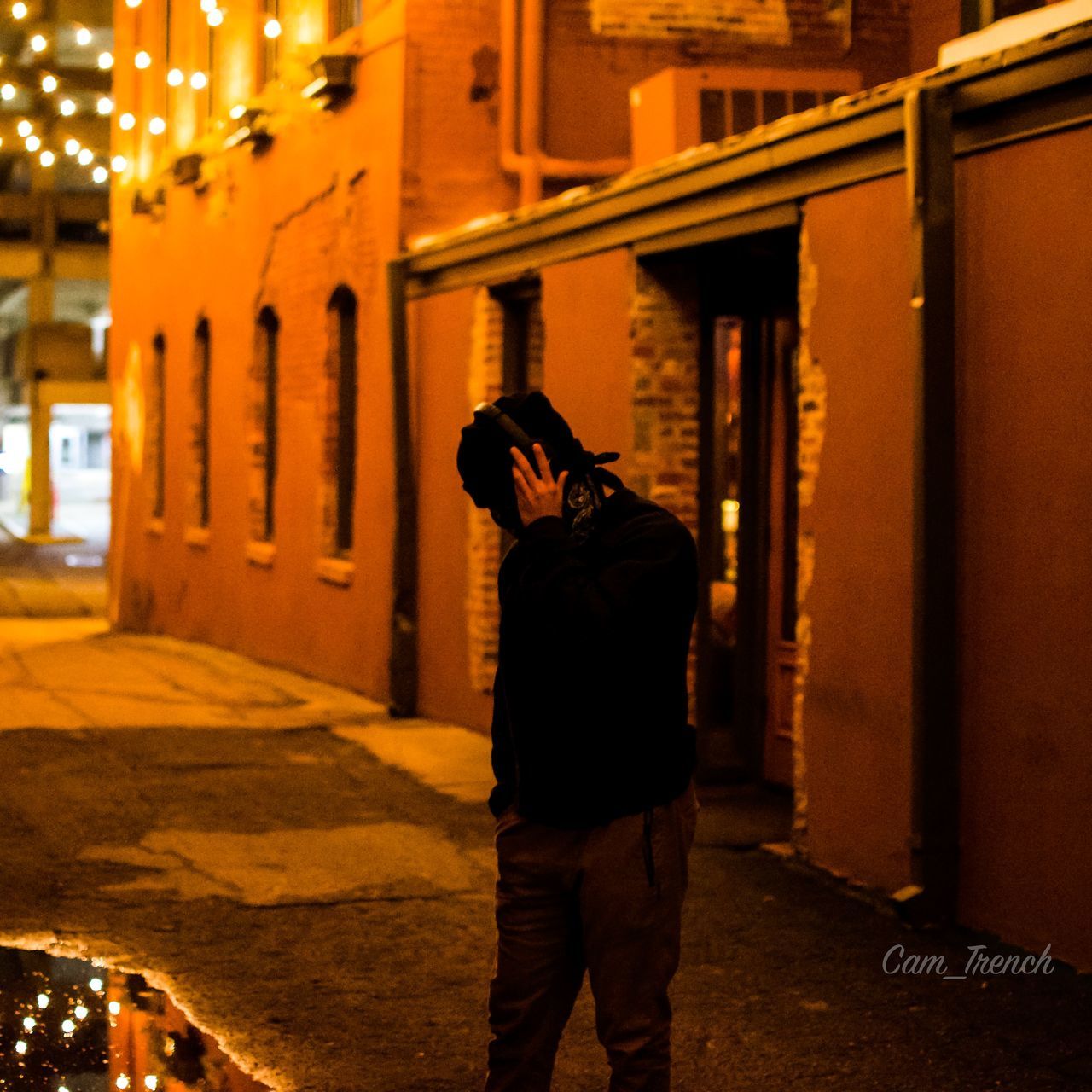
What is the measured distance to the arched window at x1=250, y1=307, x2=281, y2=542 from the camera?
651 inches

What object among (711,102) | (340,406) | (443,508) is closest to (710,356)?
(711,102)

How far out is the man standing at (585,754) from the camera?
3811 millimetres

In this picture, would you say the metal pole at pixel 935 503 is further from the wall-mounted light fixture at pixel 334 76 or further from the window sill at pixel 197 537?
the window sill at pixel 197 537

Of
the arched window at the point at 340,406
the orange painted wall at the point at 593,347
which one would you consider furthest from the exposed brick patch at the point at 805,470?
the arched window at the point at 340,406

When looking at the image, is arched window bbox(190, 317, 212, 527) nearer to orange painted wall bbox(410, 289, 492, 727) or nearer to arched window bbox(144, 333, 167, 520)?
arched window bbox(144, 333, 167, 520)

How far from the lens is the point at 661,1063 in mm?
3857

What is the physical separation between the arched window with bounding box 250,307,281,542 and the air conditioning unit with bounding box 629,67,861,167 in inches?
250

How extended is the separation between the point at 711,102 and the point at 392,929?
5.67 m

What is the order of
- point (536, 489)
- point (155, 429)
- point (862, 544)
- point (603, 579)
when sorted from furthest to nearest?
point (155, 429) → point (862, 544) → point (536, 489) → point (603, 579)

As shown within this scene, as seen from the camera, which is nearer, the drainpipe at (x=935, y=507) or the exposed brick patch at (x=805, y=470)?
the drainpipe at (x=935, y=507)

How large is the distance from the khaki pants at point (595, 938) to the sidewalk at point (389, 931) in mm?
1235

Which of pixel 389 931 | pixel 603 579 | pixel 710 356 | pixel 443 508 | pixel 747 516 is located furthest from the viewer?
pixel 443 508

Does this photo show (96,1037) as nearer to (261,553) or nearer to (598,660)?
(598,660)

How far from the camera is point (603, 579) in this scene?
3.79 meters
